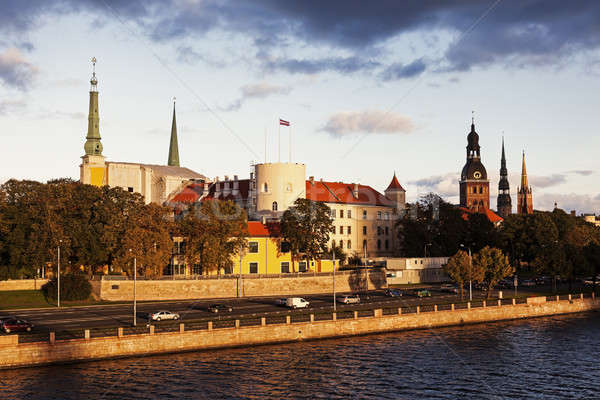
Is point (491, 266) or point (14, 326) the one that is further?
point (491, 266)

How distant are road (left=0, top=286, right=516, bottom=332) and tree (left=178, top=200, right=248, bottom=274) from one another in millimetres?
7499

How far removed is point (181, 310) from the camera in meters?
78.0

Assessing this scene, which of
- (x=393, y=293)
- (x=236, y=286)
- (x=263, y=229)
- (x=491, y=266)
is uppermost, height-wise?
(x=263, y=229)

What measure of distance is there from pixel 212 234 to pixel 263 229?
15.2m

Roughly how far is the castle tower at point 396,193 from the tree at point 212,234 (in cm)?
5970

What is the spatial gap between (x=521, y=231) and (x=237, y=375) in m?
103

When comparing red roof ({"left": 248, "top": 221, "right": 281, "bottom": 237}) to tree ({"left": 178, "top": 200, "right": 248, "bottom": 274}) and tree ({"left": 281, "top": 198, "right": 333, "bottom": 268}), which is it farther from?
tree ({"left": 178, "top": 200, "right": 248, "bottom": 274})

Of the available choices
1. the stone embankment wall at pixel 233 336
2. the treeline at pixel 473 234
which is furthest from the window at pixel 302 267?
the stone embankment wall at pixel 233 336

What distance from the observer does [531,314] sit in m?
87.6

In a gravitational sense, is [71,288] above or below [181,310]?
above

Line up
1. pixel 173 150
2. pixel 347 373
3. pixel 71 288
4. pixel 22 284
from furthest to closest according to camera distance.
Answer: pixel 173 150 → pixel 22 284 → pixel 71 288 → pixel 347 373

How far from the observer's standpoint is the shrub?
83.5m

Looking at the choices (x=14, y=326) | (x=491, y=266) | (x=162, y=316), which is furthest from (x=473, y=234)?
(x=14, y=326)

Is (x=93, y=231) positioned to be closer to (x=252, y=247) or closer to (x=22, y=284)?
(x=22, y=284)
